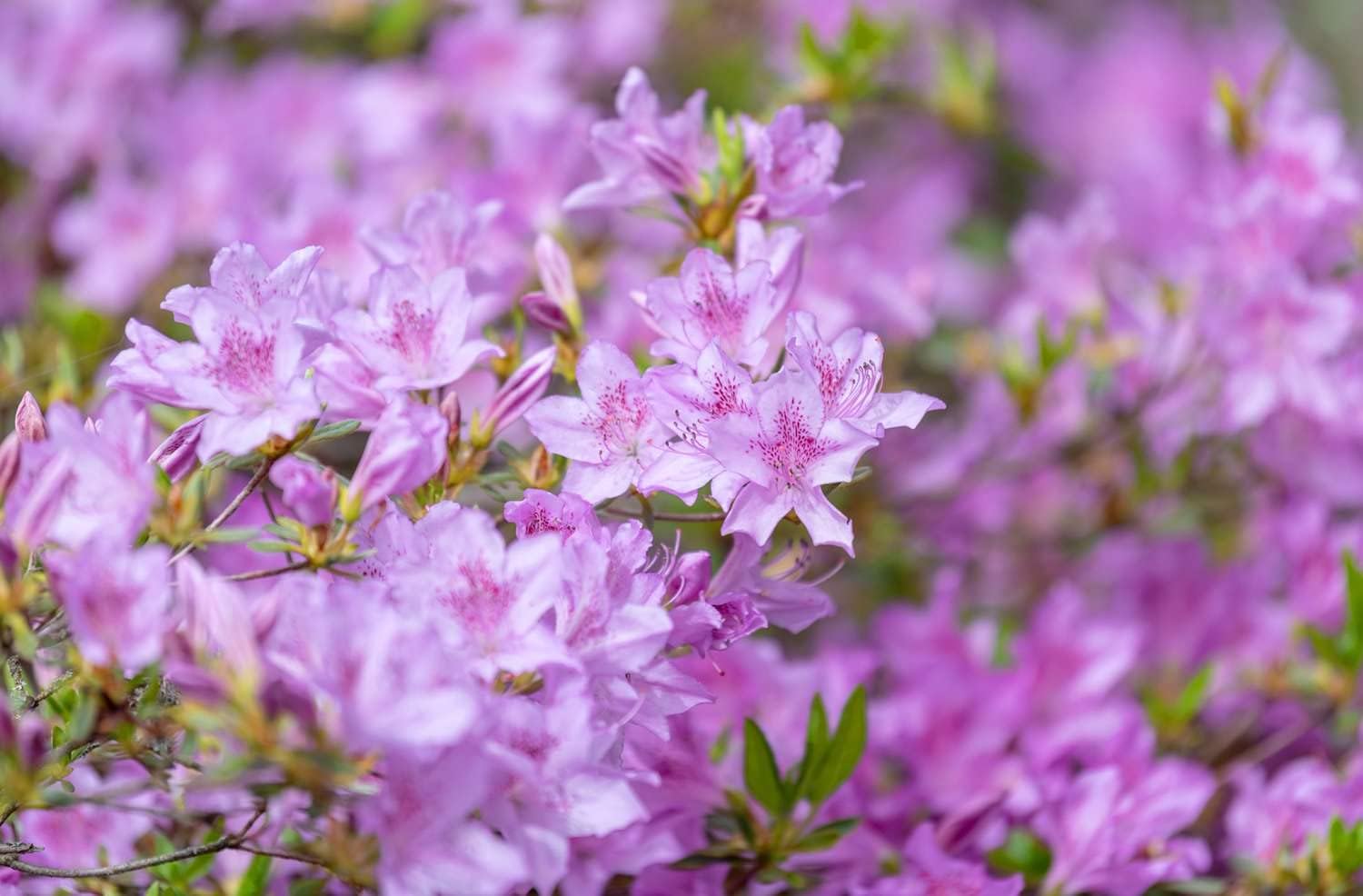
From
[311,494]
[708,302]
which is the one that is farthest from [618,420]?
[311,494]

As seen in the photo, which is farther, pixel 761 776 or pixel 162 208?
pixel 162 208

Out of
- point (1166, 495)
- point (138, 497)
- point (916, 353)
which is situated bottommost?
point (1166, 495)

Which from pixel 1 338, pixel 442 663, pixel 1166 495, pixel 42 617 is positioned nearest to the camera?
pixel 442 663

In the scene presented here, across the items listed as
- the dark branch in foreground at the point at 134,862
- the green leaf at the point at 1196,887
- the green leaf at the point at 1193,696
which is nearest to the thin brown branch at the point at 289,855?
the dark branch in foreground at the point at 134,862

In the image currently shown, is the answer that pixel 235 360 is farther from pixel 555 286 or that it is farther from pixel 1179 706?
pixel 1179 706

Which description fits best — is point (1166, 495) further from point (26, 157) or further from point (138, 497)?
point (26, 157)

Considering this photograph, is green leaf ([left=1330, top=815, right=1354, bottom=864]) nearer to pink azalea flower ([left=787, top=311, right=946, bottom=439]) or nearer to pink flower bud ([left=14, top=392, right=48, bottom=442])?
pink azalea flower ([left=787, top=311, right=946, bottom=439])

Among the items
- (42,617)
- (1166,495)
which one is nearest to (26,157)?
(42,617)
